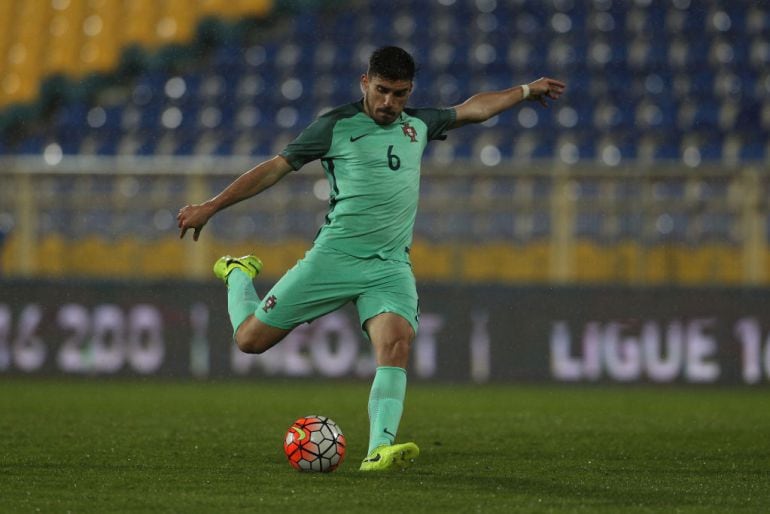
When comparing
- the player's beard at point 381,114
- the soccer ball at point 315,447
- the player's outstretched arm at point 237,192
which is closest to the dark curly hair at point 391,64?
the player's beard at point 381,114

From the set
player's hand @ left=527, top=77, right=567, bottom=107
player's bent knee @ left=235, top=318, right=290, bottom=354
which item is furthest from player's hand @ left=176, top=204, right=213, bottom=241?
player's hand @ left=527, top=77, right=567, bottom=107

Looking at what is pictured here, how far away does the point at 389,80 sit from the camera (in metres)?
6.32

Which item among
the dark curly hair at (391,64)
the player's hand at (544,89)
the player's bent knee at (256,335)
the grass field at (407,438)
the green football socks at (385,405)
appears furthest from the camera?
the player's hand at (544,89)

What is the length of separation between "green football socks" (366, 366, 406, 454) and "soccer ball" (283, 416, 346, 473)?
0.17m

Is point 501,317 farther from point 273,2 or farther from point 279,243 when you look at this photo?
point 273,2

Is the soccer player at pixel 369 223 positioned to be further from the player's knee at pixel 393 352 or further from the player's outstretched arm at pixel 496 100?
the player's outstretched arm at pixel 496 100

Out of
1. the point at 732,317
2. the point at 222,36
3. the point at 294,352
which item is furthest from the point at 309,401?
the point at 222,36

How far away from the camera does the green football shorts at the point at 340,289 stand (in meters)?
6.58

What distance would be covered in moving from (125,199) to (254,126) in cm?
411

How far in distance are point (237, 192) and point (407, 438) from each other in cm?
226

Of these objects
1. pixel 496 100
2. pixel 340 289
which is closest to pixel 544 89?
pixel 496 100

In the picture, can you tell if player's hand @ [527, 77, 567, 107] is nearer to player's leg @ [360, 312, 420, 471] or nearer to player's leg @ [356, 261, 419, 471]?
player's leg @ [356, 261, 419, 471]

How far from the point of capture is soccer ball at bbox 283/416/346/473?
6.28 meters

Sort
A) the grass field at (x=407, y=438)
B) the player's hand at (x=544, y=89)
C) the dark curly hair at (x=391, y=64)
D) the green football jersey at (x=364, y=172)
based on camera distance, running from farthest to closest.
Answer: the player's hand at (x=544, y=89) < the green football jersey at (x=364, y=172) < the dark curly hair at (x=391, y=64) < the grass field at (x=407, y=438)
